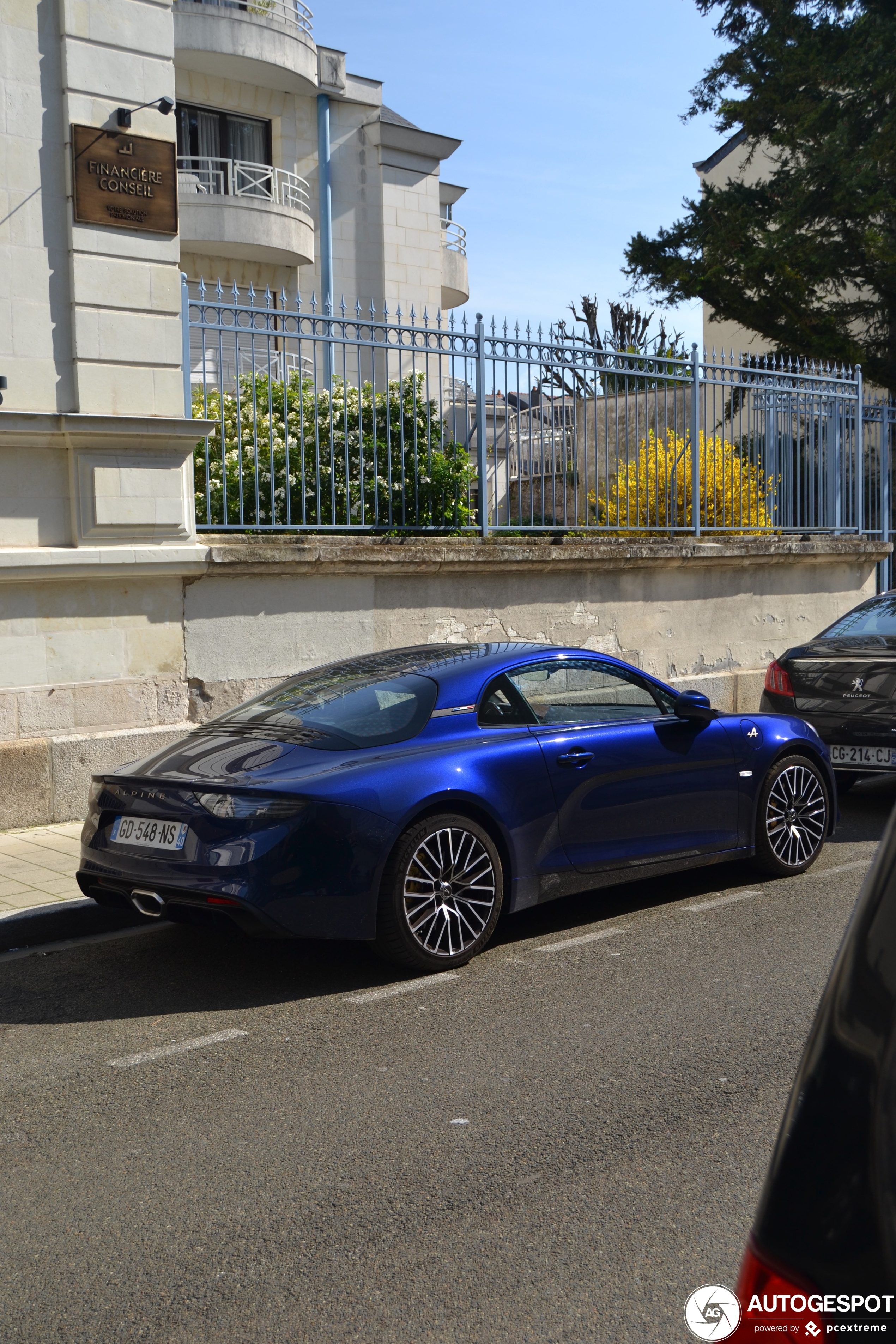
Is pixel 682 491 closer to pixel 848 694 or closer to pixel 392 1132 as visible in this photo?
pixel 848 694

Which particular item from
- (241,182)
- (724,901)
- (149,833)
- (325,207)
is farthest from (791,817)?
(325,207)

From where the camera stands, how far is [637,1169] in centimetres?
352

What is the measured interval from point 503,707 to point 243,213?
1753cm

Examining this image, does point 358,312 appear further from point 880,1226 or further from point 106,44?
point 880,1226

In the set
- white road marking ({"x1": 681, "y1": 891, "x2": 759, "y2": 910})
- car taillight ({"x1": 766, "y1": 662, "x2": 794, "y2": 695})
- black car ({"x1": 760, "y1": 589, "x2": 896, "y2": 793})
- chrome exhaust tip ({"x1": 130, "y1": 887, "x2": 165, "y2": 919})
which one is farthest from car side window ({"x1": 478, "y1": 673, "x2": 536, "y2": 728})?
car taillight ({"x1": 766, "y1": 662, "x2": 794, "y2": 695})

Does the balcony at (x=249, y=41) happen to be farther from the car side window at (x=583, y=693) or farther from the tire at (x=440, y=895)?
the tire at (x=440, y=895)

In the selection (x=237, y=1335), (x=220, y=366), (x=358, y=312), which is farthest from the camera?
(x=358, y=312)

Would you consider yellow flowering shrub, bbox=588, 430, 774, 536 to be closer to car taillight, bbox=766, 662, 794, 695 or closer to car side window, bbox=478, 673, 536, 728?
car taillight, bbox=766, 662, 794, 695

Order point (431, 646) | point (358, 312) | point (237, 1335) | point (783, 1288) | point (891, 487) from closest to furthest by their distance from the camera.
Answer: point (783, 1288), point (237, 1335), point (431, 646), point (358, 312), point (891, 487)

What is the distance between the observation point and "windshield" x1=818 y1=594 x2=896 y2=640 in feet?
31.1

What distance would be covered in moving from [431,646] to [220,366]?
349cm

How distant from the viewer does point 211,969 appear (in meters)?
5.65

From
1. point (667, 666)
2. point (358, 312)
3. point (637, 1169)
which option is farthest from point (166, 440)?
point (637, 1169)

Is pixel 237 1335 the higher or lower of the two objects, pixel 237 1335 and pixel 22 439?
the lower
